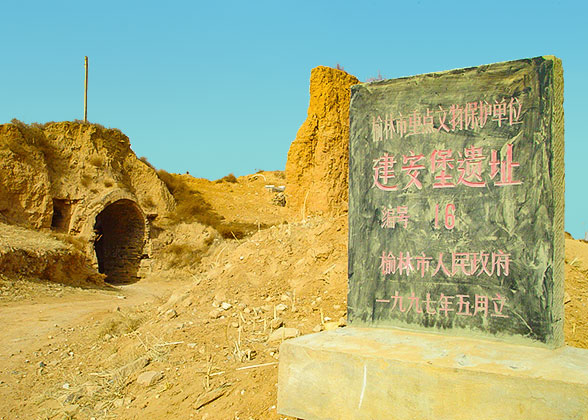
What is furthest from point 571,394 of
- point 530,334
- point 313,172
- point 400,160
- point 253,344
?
point 313,172

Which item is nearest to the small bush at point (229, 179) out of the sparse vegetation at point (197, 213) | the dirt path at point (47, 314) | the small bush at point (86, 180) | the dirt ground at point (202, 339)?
the sparse vegetation at point (197, 213)

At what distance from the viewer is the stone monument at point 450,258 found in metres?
2.59

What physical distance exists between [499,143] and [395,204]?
77 centimetres

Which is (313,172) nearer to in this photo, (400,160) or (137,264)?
(400,160)

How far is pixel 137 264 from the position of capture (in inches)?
702

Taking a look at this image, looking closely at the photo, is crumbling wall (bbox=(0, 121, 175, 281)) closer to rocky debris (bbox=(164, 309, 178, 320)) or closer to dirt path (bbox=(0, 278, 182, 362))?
dirt path (bbox=(0, 278, 182, 362))

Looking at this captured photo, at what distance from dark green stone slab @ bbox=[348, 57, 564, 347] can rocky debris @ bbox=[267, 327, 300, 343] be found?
1230 mm

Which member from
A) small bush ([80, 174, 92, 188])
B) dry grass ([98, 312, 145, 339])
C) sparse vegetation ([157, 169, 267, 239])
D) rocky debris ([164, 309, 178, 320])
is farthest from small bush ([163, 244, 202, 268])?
rocky debris ([164, 309, 178, 320])

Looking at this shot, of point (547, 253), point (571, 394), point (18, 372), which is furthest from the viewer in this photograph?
point (18, 372)

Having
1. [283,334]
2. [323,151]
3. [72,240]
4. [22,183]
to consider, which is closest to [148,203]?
[72,240]

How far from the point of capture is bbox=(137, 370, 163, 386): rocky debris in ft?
15.1

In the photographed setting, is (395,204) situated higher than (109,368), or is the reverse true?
(395,204)

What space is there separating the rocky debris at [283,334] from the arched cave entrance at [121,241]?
1391cm

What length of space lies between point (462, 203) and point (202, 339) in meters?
3.13
